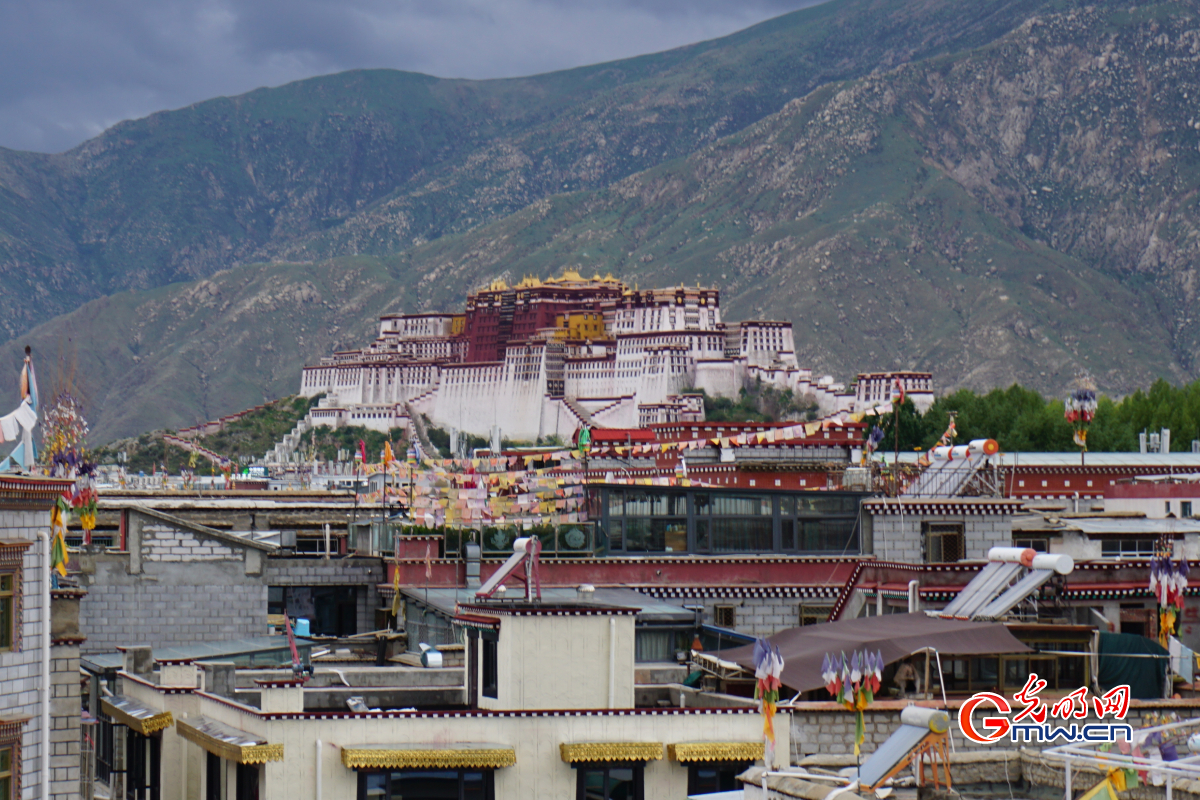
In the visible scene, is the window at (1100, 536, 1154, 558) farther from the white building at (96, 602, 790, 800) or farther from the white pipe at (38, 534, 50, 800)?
the white pipe at (38, 534, 50, 800)

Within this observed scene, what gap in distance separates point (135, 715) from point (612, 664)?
7.14 m

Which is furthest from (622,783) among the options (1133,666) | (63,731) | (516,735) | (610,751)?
(1133,666)

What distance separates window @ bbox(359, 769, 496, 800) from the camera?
890 inches

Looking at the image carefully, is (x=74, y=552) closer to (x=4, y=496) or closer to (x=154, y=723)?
(x=154, y=723)

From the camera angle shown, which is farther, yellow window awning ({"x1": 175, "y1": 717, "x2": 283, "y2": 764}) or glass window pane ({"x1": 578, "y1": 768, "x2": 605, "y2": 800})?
glass window pane ({"x1": 578, "y1": 768, "x2": 605, "y2": 800})

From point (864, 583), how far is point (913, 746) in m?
15.3

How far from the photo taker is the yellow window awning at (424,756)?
73.4 ft

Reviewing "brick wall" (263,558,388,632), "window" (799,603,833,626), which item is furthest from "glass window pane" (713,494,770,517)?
"brick wall" (263,558,388,632)

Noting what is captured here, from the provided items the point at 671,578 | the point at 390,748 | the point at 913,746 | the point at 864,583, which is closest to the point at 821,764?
the point at 913,746

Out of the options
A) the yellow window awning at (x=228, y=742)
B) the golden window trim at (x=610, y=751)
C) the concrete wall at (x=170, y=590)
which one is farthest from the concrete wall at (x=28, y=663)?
the concrete wall at (x=170, y=590)

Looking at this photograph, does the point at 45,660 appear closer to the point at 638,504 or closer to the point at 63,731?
the point at 63,731

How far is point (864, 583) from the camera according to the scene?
3381 centimetres

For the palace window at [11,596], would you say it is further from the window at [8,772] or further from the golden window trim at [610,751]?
the golden window trim at [610,751]

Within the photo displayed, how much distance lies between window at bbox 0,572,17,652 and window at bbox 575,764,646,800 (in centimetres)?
659
